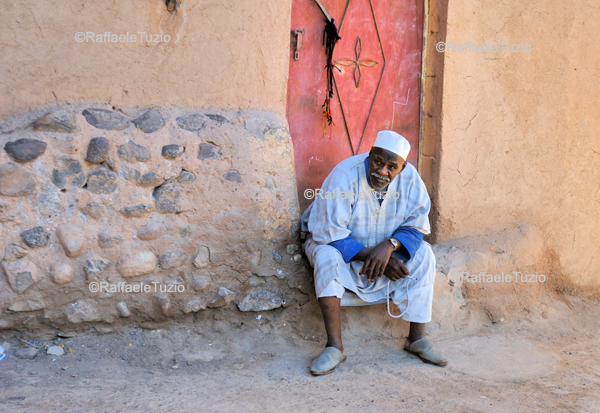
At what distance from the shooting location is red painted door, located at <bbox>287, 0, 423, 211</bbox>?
324 cm

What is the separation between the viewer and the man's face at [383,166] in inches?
105

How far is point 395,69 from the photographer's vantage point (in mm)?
3436

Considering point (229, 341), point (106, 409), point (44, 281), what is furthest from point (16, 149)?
point (229, 341)

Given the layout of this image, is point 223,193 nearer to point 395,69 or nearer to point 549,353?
point 395,69

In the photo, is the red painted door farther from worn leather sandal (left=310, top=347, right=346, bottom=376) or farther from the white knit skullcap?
worn leather sandal (left=310, top=347, right=346, bottom=376)

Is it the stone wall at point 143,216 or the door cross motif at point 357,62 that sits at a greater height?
the door cross motif at point 357,62

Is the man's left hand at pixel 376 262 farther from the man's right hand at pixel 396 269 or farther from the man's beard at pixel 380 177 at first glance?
the man's beard at pixel 380 177

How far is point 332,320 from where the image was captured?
8.58ft

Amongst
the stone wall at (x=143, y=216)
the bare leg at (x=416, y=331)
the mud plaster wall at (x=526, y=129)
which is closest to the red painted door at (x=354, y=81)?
the mud plaster wall at (x=526, y=129)

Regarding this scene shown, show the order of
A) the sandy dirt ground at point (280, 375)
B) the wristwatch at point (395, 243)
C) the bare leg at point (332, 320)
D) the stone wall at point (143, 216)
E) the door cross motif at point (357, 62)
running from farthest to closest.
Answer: the door cross motif at point (357, 62), the wristwatch at point (395, 243), the bare leg at point (332, 320), the stone wall at point (143, 216), the sandy dirt ground at point (280, 375)

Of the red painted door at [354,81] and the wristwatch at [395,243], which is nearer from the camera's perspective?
the wristwatch at [395,243]

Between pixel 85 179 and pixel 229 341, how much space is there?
43.2 inches

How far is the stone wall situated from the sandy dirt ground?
6.8 inches

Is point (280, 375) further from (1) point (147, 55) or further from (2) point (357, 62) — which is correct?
(2) point (357, 62)
